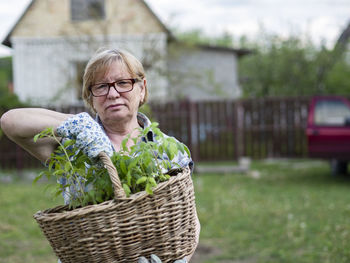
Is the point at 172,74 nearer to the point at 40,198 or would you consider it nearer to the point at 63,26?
the point at 63,26

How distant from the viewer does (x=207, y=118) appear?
1413cm

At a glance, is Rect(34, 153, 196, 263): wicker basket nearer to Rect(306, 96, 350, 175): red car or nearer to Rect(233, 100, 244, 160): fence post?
Rect(306, 96, 350, 175): red car

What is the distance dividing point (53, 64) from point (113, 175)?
17099 millimetres

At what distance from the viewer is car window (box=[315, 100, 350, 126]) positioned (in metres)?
9.83

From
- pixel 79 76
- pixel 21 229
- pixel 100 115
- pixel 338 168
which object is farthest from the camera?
pixel 79 76

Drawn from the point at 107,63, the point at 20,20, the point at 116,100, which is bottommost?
the point at 116,100

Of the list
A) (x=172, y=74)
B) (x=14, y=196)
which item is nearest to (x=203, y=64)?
(x=172, y=74)

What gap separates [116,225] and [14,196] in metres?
8.28

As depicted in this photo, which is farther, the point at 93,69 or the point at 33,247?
the point at 33,247

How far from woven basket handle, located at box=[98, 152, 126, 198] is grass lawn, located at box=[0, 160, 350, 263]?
9.61 ft

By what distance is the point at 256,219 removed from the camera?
22.9 ft

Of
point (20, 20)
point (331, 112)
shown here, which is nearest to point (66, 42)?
point (20, 20)

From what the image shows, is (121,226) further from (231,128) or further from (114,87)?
(231,128)

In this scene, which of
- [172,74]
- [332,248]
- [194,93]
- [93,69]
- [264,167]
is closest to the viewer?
[93,69]
